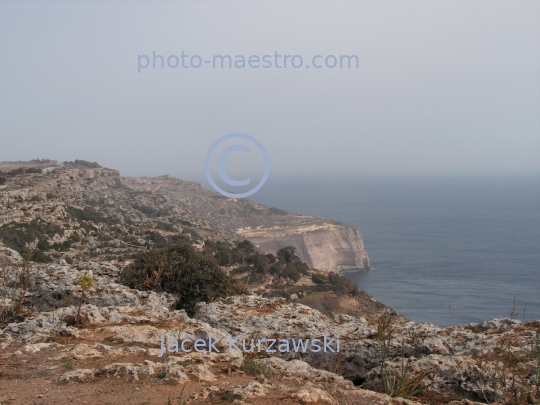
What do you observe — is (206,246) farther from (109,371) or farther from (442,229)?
(442,229)

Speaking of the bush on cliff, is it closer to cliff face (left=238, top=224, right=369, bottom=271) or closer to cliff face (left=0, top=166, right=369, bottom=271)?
cliff face (left=0, top=166, right=369, bottom=271)

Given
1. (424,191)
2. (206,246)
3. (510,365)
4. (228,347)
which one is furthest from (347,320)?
(424,191)

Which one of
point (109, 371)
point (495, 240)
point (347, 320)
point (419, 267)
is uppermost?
point (109, 371)

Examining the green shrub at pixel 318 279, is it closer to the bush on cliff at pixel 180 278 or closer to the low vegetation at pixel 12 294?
the bush on cliff at pixel 180 278

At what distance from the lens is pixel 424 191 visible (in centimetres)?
10175

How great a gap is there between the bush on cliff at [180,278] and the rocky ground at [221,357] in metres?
0.66

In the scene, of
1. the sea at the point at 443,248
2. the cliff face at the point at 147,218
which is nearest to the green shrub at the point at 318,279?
the sea at the point at 443,248

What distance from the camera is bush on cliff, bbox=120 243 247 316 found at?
24.0 feet

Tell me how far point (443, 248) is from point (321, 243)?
605 inches

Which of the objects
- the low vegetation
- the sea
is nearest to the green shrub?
the sea

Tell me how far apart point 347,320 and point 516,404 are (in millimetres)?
3252

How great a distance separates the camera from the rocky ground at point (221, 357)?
135 inches

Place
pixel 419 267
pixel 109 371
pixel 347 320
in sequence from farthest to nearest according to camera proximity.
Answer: pixel 419 267 < pixel 347 320 < pixel 109 371

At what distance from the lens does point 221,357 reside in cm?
432
